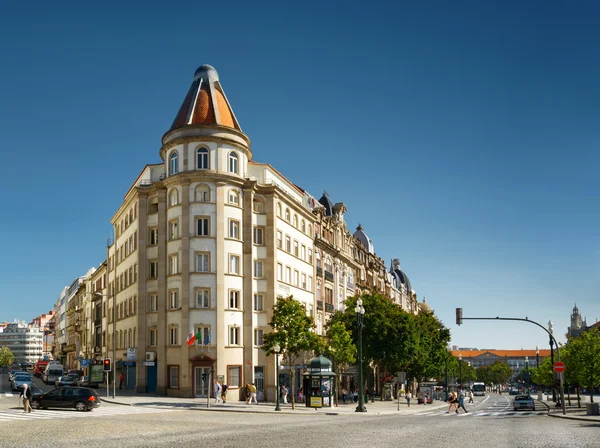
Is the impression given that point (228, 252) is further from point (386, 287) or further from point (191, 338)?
point (386, 287)

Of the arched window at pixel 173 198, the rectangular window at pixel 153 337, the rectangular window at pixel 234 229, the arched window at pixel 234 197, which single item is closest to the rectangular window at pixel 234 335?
the rectangular window at pixel 153 337

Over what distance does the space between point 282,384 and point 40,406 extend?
90.4ft

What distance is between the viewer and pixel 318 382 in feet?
170

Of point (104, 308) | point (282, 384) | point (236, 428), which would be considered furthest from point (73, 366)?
point (236, 428)

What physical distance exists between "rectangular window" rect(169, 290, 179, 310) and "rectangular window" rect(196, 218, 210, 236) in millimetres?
5474

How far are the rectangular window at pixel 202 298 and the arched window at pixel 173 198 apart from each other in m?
8.00

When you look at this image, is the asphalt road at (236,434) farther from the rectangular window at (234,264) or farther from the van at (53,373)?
the van at (53,373)

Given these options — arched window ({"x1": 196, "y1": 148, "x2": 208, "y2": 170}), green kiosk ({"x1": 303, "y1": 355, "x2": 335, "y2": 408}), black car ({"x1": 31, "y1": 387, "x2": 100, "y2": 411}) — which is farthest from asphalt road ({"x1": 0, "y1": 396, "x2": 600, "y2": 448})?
arched window ({"x1": 196, "y1": 148, "x2": 208, "y2": 170})

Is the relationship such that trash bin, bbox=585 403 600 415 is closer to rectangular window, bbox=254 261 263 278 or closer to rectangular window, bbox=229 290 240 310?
rectangular window, bbox=229 290 240 310

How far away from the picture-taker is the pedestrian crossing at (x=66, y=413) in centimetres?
3582

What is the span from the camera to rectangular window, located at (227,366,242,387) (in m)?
58.5

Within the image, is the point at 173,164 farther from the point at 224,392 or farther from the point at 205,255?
the point at 224,392

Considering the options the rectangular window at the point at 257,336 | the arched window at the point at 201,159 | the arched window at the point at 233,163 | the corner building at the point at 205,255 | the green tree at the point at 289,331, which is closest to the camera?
the green tree at the point at 289,331

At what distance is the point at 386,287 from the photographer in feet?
393
